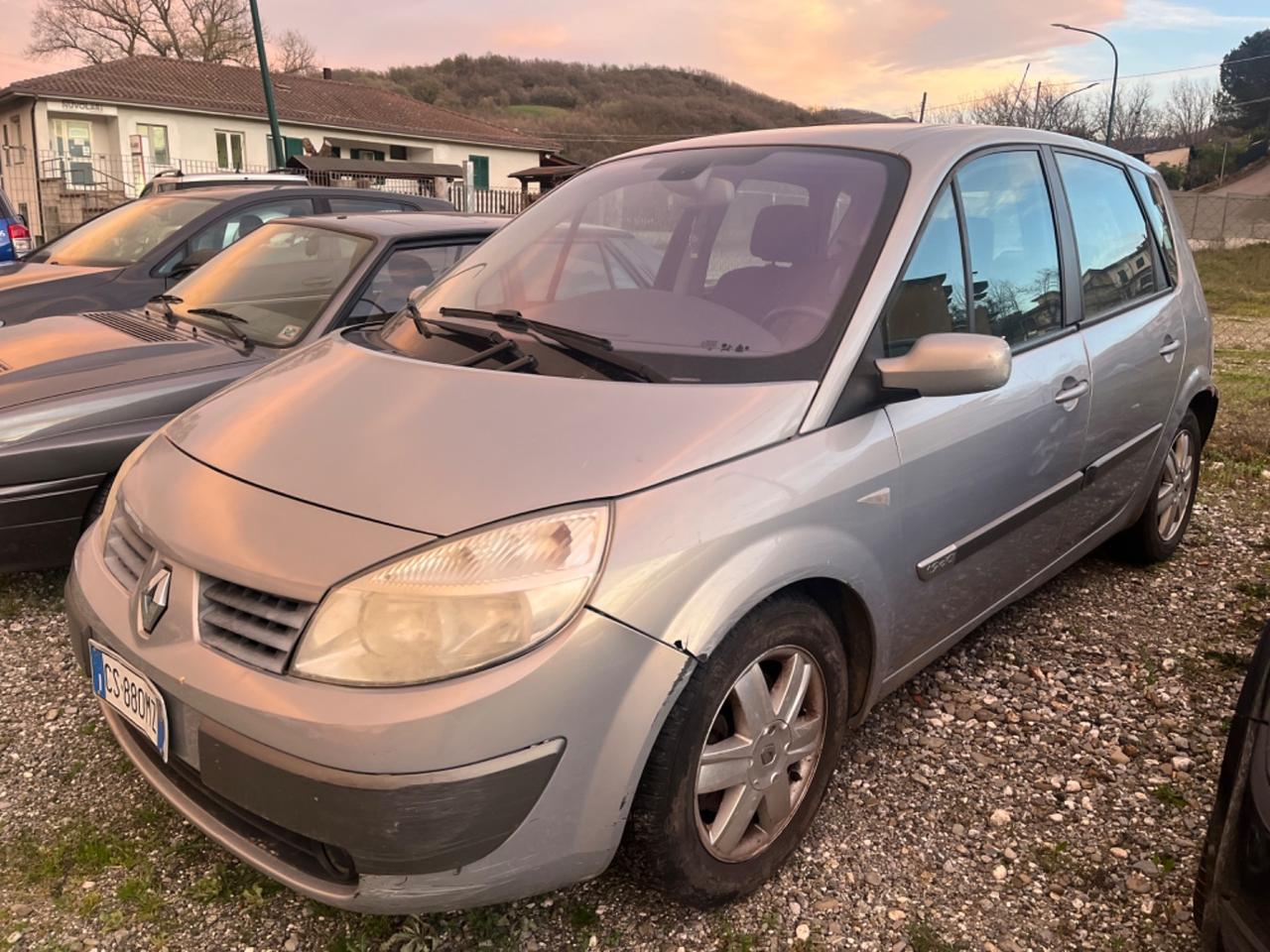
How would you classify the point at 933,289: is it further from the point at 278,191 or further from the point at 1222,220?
the point at 1222,220

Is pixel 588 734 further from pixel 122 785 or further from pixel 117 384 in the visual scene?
pixel 117 384

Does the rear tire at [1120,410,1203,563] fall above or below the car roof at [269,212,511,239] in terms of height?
below

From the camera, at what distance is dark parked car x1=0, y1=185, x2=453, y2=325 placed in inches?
213

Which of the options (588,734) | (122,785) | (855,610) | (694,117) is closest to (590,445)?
(588,734)

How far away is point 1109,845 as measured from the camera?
8.13 ft

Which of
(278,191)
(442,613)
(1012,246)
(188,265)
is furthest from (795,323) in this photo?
(278,191)

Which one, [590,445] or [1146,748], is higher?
[590,445]

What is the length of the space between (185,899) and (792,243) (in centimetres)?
218

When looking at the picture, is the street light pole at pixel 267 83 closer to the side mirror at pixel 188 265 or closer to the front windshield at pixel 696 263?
the side mirror at pixel 188 265

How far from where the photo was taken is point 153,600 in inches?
78.0

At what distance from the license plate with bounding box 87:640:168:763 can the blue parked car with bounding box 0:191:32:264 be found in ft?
26.8

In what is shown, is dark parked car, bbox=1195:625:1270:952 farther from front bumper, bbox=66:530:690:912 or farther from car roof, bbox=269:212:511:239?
car roof, bbox=269:212:511:239

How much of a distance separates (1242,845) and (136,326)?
434 centimetres

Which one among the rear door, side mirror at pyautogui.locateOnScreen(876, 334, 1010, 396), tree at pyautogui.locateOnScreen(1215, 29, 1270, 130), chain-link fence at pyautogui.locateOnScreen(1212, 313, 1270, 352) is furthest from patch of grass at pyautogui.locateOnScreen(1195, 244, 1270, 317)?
tree at pyautogui.locateOnScreen(1215, 29, 1270, 130)
